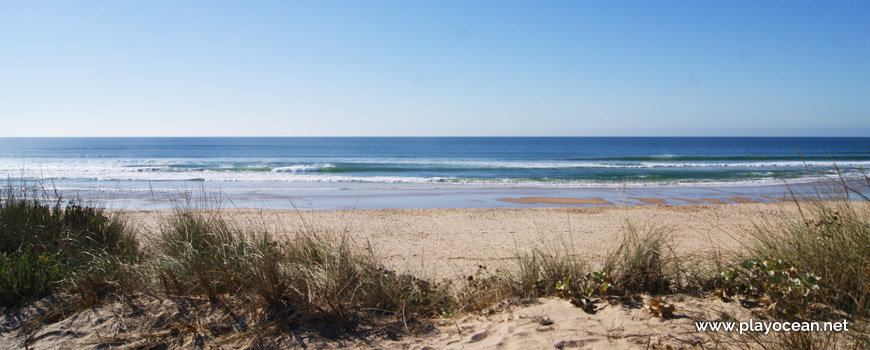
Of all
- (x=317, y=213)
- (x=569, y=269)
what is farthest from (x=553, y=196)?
(x=569, y=269)

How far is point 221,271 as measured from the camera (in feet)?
13.4

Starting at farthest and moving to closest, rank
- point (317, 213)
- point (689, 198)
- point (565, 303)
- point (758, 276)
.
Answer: point (689, 198), point (317, 213), point (565, 303), point (758, 276)

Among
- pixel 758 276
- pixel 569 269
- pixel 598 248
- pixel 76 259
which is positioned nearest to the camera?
pixel 758 276

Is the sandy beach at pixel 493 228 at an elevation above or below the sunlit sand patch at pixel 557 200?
above

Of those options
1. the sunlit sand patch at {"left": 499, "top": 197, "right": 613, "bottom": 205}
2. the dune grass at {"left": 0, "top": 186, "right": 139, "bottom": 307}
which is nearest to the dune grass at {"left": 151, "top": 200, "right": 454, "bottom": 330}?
the dune grass at {"left": 0, "top": 186, "right": 139, "bottom": 307}

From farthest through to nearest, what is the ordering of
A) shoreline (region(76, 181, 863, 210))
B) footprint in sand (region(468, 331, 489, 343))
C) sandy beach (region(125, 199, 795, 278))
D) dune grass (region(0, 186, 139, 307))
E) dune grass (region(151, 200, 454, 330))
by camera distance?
1. shoreline (region(76, 181, 863, 210))
2. sandy beach (region(125, 199, 795, 278))
3. dune grass (region(0, 186, 139, 307))
4. dune grass (region(151, 200, 454, 330))
5. footprint in sand (region(468, 331, 489, 343))

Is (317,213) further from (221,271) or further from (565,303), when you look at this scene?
(565,303)

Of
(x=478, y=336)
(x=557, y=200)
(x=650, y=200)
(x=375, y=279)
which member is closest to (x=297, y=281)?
(x=375, y=279)

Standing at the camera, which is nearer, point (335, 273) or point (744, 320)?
point (744, 320)

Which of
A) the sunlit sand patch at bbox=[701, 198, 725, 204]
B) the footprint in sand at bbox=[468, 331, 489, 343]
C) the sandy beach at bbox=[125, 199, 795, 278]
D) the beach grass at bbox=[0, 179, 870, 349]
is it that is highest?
the beach grass at bbox=[0, 179, 870, 349]

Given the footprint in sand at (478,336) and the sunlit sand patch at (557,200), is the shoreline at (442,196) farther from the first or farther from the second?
the footprint in sand at (478,336)

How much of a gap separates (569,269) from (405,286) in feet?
5.30

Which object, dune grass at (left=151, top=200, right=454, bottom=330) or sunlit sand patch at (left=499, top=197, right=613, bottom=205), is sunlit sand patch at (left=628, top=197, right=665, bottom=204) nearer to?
sunlit sand patch at (left=499, top=197, right=613, bottom=205)

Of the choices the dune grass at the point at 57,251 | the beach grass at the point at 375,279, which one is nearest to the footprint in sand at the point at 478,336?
the beach grass at the point at 375,279
